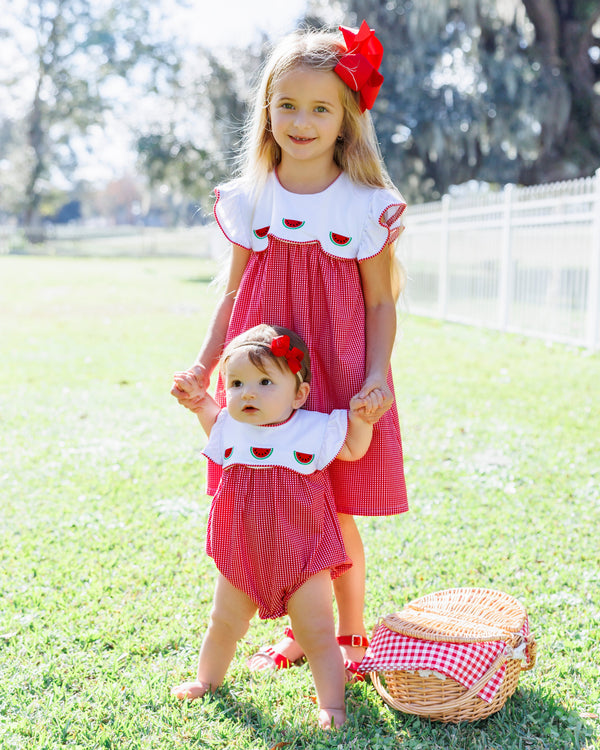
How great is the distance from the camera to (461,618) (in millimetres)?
2277

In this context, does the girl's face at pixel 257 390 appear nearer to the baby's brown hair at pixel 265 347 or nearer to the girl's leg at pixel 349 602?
the baby's brown hair at pixel 265 347

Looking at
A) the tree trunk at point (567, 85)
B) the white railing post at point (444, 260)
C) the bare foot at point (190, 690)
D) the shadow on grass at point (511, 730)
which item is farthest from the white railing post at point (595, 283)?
the tree trunk at point (567, 85)

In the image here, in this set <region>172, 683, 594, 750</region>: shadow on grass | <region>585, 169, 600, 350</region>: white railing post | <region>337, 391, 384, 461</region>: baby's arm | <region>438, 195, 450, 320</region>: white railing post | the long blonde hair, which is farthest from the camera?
<region>438, 195, 450, 320</region>: white railing post

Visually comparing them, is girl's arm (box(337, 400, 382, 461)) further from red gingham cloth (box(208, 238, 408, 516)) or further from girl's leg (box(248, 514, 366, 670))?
girl's leg (box(248, 514, 366, 670))

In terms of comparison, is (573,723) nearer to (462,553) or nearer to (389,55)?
(462,553)

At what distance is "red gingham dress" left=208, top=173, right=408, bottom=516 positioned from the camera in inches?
87.8

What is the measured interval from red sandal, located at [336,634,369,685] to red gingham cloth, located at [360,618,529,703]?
18 cm

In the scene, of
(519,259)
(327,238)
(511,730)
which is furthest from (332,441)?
(519,259)

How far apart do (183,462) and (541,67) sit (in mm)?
15565

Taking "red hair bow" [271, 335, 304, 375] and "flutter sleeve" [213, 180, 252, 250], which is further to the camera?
"flutter sleeve" [213, 180, 252, 250]

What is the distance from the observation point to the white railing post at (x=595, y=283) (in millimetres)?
8117

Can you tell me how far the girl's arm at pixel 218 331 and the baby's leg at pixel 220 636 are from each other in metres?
0.55

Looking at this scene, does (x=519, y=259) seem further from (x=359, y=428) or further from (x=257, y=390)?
(x=257, y=390)

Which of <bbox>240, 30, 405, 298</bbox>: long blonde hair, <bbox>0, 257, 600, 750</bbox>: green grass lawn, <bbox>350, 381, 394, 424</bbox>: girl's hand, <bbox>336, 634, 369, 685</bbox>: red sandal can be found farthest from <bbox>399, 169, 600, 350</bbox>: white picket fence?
<bbox>350, 381, 394, 424</bbox>: girl's hand
